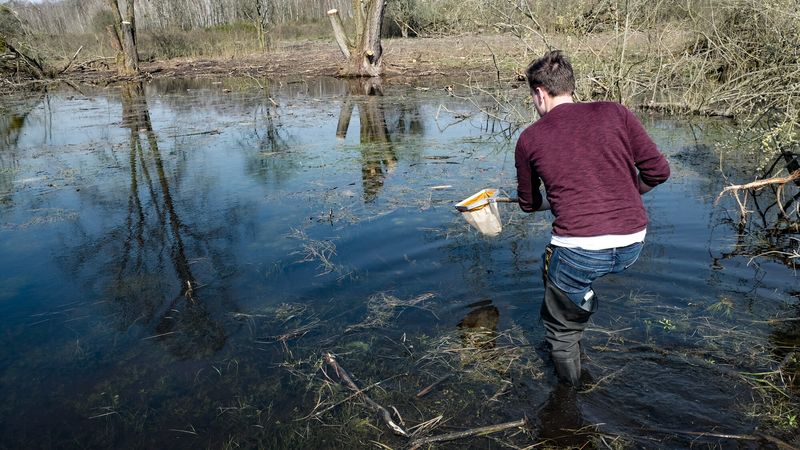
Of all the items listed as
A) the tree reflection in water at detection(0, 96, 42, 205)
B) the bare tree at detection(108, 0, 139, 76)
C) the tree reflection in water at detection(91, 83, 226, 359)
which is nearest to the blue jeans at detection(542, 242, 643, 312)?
the tree reflection in water at detection(91, 83, 226, 359)

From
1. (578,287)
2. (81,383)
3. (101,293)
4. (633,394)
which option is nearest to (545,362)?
(633,394)

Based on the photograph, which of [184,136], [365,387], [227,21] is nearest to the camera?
[365,387]

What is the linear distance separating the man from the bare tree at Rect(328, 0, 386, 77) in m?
15.7

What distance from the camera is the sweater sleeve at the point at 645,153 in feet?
8.05

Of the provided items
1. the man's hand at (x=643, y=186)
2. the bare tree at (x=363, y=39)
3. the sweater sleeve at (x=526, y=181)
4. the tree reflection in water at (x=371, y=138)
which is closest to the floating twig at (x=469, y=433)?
the sweater sleeve at (x=526, y=181)

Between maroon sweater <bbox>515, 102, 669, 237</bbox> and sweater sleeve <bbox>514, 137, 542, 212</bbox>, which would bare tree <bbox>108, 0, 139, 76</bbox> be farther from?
maroon sweater <bbox>515, 102, 669, 237</bbox>

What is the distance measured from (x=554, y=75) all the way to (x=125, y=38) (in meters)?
22.7

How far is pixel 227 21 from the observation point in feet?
123

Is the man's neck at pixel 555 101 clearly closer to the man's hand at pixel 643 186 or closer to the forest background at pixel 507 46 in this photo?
the man's hand at pixel 643 186

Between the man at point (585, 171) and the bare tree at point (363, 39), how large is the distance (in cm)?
1571

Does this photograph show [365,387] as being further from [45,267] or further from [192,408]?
[45,267]

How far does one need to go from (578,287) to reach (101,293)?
3618 mm

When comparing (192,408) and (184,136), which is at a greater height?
(184,136)

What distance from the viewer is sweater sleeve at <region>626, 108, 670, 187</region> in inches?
96.7
